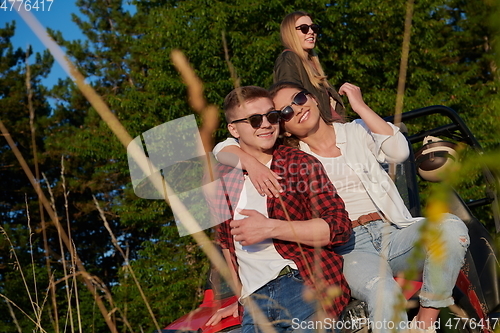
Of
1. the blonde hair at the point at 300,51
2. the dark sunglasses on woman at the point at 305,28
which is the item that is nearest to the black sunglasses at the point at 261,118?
the blonde hair at the point at 300,51

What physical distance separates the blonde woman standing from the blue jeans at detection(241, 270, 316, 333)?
1212 mm

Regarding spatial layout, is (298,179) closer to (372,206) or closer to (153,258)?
(372,206)

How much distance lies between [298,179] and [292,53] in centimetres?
140

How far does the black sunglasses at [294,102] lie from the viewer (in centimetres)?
257

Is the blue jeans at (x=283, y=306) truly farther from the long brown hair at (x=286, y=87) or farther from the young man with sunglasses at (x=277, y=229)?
the long brown hair at (x=286, y=87)

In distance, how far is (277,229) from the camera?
1996 millimetres

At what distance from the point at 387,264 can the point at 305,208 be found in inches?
15.7

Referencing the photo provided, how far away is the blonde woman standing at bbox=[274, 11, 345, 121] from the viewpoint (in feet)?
10.8

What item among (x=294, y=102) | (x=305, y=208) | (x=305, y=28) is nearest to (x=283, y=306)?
(x=305, y=208)

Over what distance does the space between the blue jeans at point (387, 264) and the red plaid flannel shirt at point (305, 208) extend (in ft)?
0.26

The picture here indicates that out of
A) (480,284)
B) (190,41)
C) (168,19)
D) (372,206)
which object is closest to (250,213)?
(372,206)

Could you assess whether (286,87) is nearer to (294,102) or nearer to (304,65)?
(294,102)

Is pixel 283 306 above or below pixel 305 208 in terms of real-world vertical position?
below

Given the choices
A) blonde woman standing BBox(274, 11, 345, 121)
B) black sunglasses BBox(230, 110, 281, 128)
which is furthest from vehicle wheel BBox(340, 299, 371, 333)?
blonde woman standing BBox(274, 11, 345, 121)
